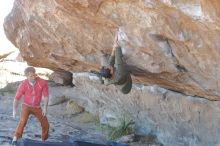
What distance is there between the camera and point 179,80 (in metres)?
10.1

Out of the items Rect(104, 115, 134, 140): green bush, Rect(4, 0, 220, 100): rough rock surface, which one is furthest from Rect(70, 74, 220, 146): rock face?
Rect(4, 0, 220, 100): rough rock surface

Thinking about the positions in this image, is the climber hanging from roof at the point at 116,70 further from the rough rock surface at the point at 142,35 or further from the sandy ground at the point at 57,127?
the sandy ground at the point at 57,127

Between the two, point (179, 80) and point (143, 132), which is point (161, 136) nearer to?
point (143, 132)

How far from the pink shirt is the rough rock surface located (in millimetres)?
1500

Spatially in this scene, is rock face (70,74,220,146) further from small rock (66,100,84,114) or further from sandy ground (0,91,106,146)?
small rock (66,100,84,114)

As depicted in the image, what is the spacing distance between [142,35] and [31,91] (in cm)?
243

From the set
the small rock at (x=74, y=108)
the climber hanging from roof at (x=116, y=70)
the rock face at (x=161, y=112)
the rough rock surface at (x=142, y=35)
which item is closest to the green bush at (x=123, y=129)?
the rock face at (x=161, y=112)

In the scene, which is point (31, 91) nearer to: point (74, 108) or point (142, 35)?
point (142, 35)

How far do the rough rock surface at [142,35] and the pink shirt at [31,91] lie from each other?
150 centimetres

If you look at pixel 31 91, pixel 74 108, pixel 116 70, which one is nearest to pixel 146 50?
pixel 116 70

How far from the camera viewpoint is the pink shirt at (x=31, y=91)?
9852 millimetres

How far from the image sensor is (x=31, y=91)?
9852 mm

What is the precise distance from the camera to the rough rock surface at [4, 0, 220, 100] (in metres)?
7.74

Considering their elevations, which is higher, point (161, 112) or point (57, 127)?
point (161, 112)
